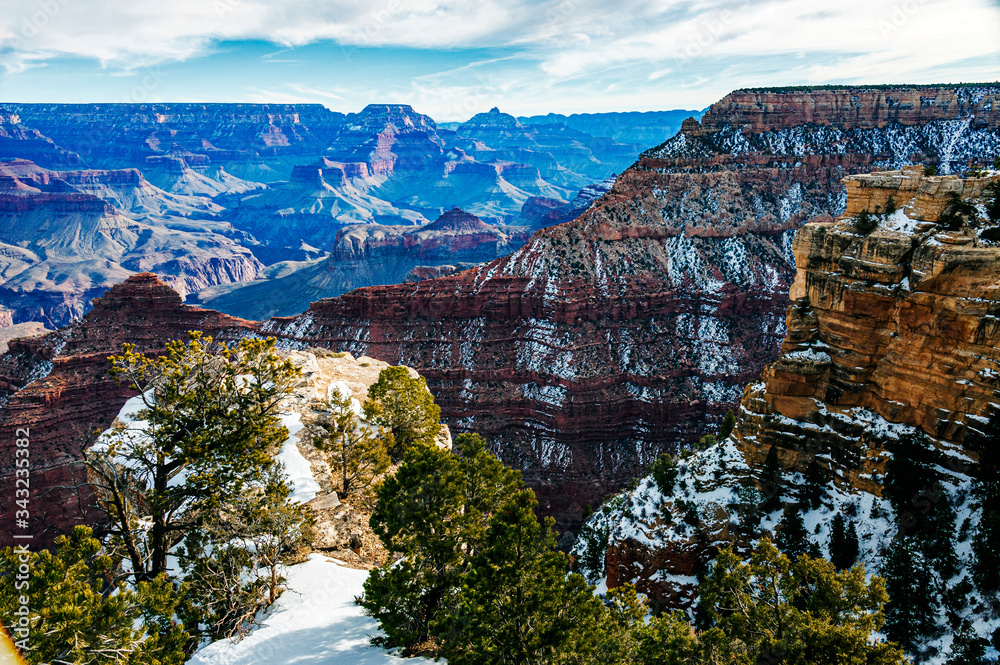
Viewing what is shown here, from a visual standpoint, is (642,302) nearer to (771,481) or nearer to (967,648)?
(771,481)

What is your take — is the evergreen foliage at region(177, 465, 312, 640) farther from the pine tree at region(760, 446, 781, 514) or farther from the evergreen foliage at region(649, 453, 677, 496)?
the pine tree at region(760, 446, 781, 514)

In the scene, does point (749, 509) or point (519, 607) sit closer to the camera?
point (519, 607)

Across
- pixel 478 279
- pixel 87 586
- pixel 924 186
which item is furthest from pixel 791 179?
pixel 87 586

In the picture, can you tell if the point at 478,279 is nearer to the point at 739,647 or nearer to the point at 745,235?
the point at 745,235

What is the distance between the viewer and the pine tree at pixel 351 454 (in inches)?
1389

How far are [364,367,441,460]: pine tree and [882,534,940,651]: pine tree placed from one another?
26.6 metres

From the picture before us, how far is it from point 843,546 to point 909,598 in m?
4.23

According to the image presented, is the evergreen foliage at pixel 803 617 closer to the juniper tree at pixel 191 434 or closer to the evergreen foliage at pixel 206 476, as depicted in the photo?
the evergreen foliage at pixel 206 476

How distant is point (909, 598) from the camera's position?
27125 mm

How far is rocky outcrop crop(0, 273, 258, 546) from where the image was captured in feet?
206

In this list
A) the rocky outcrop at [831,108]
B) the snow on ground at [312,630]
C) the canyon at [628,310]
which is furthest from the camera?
the rocky outcrop at [831,108]

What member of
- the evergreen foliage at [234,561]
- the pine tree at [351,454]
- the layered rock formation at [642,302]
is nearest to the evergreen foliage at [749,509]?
the pine tree at [351,454]

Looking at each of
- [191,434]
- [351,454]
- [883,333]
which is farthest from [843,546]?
[191,434]

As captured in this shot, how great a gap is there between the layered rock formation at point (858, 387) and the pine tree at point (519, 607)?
713 inches
